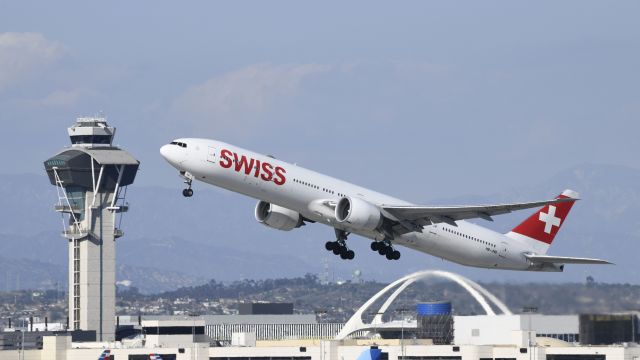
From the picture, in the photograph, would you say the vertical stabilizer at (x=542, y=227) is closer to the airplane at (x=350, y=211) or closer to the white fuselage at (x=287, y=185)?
the airplane at (x=350, y=211)

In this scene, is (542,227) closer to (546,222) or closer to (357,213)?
(546,222)

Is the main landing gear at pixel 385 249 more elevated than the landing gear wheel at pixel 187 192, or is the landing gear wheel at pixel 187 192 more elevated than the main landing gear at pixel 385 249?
the landing gear wheel at pixel 187 192

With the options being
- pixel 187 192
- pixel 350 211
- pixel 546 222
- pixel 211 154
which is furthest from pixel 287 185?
pixel 546 222

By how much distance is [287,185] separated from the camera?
83.2 meters

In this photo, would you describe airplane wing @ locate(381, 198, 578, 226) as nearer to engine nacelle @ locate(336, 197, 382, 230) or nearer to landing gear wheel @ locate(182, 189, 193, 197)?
engine nacelle @ locate(336, 197, 382, 230)

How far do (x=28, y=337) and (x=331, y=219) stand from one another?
106m

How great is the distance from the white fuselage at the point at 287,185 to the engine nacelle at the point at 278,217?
1.80 meters

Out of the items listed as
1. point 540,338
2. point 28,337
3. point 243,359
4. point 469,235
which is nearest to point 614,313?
point 469,235

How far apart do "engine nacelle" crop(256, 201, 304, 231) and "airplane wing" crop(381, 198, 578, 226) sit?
5684 mm

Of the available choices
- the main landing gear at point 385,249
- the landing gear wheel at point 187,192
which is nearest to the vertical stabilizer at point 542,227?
the main landing gear at point 385,249

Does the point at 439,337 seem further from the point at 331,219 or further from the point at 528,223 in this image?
the point at 331,219

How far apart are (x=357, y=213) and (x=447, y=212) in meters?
5.78

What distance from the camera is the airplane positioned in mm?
82125

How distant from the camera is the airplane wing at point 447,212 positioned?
85062mm
